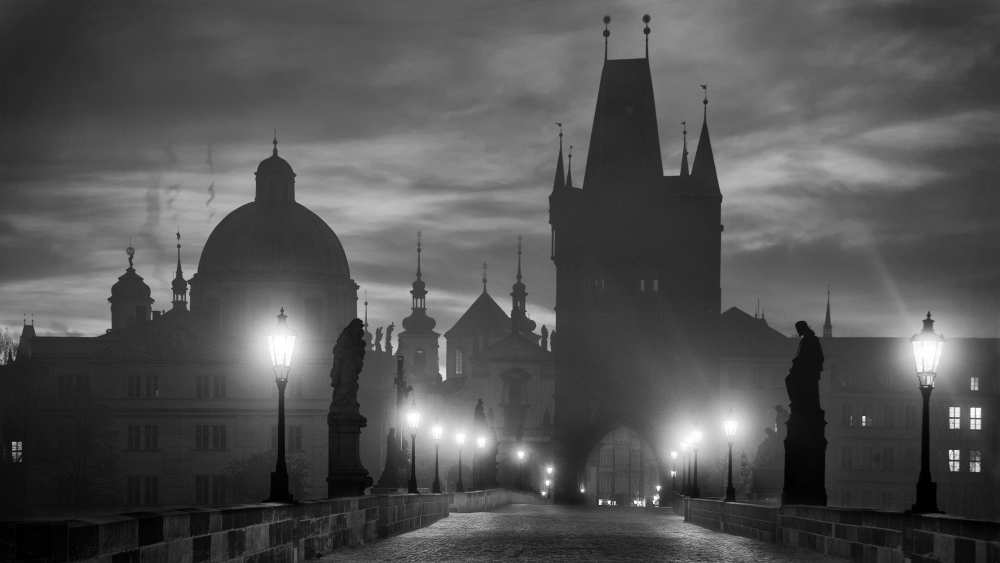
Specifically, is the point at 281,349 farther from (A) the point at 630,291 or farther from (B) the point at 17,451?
(B) the point at 17,451

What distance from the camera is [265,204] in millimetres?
143125

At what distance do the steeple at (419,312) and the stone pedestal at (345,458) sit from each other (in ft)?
499

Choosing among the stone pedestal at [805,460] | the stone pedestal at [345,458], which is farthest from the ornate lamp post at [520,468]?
the stone pedestal at [345,458]

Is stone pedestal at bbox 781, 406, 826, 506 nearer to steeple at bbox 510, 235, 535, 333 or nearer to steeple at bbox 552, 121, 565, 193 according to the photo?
steeple at bbox 552, 121, 565, 193

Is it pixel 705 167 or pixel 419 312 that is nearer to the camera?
pixel 705 167

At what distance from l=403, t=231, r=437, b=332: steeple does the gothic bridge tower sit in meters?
69.7

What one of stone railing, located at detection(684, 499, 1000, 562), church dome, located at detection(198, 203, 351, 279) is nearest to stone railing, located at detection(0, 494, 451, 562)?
stone railing, located at detection(684, 499, 1000, 562)

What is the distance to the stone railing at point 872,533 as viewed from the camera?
53.8ft

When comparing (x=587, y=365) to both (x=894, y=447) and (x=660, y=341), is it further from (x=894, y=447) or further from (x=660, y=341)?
(x=894, y=447)

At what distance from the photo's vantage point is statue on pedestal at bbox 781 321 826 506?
32438 millimetres

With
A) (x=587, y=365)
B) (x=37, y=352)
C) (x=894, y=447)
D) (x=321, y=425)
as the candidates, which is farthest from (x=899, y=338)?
(x=37, y=352)

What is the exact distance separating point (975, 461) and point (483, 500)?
285ft

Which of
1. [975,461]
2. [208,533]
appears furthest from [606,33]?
[208,533]

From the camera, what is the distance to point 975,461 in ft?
450
